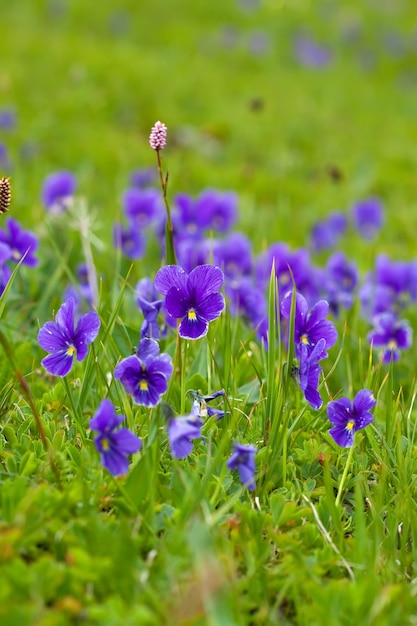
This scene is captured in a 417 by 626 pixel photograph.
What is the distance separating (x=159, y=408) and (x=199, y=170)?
4963 mm

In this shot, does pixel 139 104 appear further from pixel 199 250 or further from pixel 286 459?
pixel 286 459

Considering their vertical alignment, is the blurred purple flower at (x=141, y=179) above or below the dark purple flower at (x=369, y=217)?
below

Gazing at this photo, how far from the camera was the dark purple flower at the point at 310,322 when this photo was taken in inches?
97.0

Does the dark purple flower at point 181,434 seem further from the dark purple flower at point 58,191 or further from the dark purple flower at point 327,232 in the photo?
the dark purple flower at point 327,232

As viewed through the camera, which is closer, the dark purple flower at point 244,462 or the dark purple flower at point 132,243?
the dark purple flower at point 244,462

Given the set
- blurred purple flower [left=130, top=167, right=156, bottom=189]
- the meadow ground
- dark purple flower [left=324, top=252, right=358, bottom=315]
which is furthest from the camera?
blurred purple flower [left=130, top=167, right=156, bottom=189]

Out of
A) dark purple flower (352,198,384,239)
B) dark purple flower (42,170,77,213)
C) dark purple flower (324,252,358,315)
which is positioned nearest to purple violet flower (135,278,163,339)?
dark purple flower (324,252,358,315)

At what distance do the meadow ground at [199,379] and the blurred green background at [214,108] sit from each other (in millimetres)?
46

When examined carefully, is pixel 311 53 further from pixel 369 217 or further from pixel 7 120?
pixel 369 217

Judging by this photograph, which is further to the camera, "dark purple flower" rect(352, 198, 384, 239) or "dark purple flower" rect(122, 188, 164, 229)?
"dark purple flower" rect(352, 198, 384, 239)

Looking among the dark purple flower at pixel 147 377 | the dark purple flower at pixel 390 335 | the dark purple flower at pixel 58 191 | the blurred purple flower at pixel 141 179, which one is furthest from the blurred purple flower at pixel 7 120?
the dark purple flower at pixel 147 377

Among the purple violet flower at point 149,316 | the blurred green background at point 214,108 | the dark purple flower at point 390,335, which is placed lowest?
the purple violet flower at point 149,316

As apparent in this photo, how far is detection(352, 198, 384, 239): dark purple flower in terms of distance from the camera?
19.6 feet

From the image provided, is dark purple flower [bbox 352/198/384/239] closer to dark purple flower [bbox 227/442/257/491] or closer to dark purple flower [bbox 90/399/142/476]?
dark purple flower [bbox 227/442/257/491]
